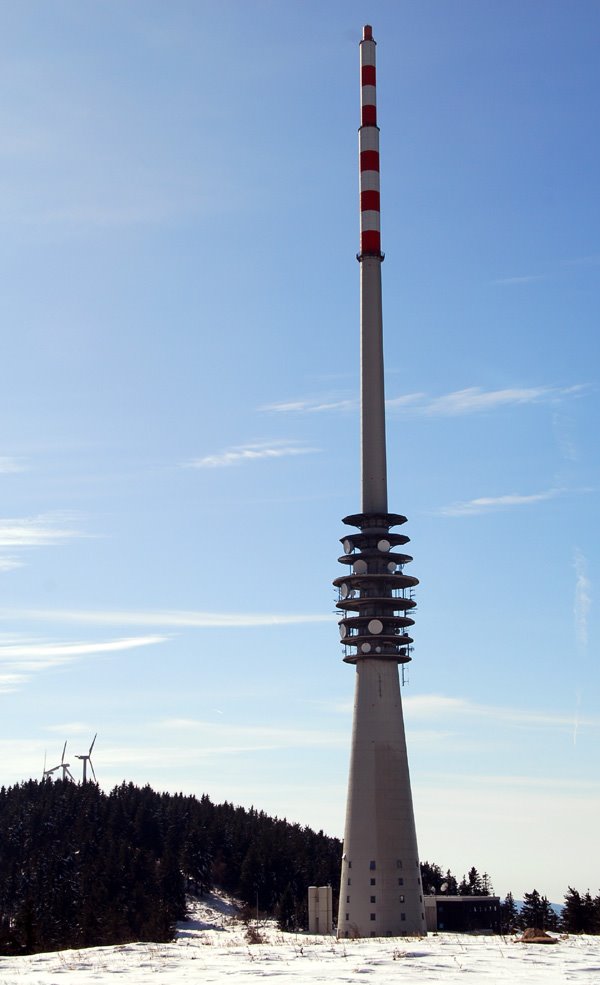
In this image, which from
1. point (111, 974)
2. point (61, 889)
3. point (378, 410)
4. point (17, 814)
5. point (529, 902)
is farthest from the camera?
point (17, 814)

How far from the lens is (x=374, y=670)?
78500 millimetres

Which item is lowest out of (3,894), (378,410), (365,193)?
(3,894)

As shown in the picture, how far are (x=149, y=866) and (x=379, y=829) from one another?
70.2 meters

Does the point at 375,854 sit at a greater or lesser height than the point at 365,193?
lesser

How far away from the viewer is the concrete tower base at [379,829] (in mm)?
73875

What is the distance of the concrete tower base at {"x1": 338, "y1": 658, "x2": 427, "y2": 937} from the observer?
73875mm

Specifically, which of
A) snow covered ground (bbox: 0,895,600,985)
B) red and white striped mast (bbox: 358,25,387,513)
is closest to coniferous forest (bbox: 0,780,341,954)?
red and white striped mast (bbox: 358,25,387,513)

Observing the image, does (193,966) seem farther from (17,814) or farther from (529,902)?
(17,814)

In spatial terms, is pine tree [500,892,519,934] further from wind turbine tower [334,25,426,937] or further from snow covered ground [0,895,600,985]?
snow covered ground [0,895,600,985]

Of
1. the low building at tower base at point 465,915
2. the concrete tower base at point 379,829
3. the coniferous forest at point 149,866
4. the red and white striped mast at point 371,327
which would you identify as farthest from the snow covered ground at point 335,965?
the low building at tower base at point 465,915

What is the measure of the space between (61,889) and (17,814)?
148 feet

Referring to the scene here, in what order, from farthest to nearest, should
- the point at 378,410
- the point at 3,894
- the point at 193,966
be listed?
the point at 3,894 < the point at 378,410 < the point at 193,966

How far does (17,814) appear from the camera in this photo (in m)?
170

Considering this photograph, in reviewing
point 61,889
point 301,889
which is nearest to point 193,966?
point 61,889
